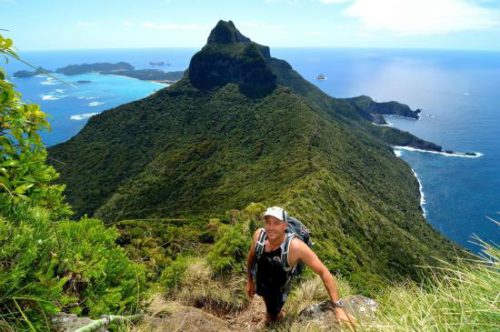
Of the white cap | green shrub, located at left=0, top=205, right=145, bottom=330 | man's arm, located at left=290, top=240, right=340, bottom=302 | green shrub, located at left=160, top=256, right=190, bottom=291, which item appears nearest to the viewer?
green shrub, located at left=0, top=205, right=145, bottom=330

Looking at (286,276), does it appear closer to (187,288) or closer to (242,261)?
(187,288)

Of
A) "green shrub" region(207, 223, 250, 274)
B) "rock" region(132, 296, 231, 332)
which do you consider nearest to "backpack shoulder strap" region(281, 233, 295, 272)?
"rock" region(132, 296, 231, 332)

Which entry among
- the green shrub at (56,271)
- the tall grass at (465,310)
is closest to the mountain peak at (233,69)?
the green shrub at (56,271)

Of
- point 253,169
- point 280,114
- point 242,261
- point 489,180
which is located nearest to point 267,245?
point 242,261

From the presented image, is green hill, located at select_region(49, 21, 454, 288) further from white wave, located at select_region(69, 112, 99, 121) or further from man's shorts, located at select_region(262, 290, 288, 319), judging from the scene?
white wave, located at select_region(69, 112, 99, 121)

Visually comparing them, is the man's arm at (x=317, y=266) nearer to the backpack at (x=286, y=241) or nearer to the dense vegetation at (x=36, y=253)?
the backpack at (x=286, y=241)

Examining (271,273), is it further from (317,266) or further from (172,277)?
(172,277)
